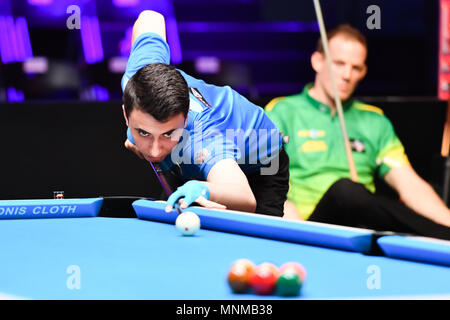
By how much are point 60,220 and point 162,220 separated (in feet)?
1.21

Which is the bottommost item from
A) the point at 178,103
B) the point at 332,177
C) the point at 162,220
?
the point at 332,177

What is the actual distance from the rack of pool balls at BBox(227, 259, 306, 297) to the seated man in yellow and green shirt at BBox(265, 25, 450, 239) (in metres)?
2.30

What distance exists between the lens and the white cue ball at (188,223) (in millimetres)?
2213

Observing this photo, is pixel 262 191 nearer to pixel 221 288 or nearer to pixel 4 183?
pixel 221 288

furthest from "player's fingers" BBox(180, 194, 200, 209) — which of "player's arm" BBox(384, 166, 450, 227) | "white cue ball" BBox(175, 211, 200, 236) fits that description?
"player's arm" BBox(384, 166, 450, 227)

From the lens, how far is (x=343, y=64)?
4246 mm

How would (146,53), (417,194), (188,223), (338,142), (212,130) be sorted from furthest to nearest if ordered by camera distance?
(338,142), (417,194), (146,53), (212,130), (188,223)

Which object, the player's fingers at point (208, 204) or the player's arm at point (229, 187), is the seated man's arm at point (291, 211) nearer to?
the player's arm at point (229, 187)

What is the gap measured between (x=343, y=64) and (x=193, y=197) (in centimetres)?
207

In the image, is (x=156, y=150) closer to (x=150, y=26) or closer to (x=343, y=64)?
(x=150, y=26)

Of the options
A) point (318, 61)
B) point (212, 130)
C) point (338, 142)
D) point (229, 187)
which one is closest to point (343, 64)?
point (318, 61)

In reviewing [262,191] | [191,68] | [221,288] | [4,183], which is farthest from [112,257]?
[191,68]

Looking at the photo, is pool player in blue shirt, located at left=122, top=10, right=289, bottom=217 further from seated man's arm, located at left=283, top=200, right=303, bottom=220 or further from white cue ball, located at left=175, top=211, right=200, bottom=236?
seated man's arm, located at left=283, top=200, right=303, bottom=220
